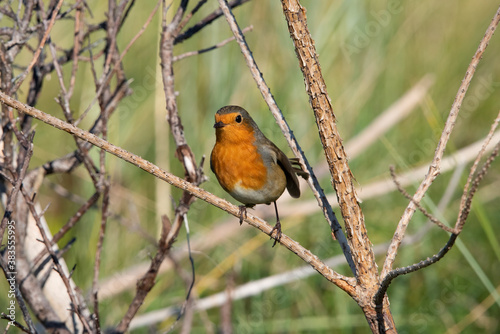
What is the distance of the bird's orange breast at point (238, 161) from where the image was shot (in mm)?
3148

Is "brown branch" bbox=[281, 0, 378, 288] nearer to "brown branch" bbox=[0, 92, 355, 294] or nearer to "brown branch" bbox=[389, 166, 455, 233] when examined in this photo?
"brown branch" bbox=[0, 92, 355, 294]

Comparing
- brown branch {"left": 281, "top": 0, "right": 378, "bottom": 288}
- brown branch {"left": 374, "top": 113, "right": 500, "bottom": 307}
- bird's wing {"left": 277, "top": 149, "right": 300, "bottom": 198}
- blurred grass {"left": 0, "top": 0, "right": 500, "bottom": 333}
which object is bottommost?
brown branch {"left": 374, "top": 113, "right": 500, "bottom": 307}

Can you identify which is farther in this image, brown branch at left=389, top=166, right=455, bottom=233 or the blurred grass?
the blurred grass

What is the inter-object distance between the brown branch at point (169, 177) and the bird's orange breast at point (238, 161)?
3.33 feet

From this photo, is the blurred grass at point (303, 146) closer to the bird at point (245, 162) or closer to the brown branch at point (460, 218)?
the bird at point (245, 162)

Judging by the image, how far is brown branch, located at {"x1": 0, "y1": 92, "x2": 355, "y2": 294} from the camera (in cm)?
169

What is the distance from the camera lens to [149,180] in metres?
5.25

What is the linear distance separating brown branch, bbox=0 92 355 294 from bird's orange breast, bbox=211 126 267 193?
102cm

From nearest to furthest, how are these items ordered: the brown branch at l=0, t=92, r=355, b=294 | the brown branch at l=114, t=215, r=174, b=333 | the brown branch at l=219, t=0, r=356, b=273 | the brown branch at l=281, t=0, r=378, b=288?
the brown branch at l=0, t=92, r=355, b=294 → the brown branch at l=281, t=0, r=378, b=288 → the brown branch at l=219, t=0, r=356, b=273 → the brown branch at l=114, t=215, r=174, b=333

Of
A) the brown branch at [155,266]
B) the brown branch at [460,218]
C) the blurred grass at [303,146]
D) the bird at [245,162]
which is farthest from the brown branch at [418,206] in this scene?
the blurred grass at [303,146]

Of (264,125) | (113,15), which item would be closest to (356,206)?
(113,15)

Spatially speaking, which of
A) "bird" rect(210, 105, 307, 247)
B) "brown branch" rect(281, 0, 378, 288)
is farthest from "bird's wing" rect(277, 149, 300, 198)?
"brown branch" rect(281, 0, 378, 288)

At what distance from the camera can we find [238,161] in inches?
124

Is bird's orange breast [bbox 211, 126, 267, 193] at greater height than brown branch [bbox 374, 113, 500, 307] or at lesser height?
greater
